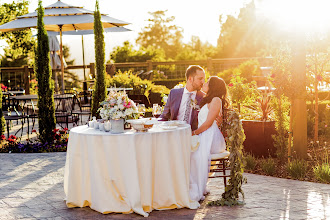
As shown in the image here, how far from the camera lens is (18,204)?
5.51 meters

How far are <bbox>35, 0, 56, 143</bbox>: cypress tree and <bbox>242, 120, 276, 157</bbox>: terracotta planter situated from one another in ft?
12.9

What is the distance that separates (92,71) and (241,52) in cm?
2118

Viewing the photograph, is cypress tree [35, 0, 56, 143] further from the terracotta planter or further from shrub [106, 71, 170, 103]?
the terracotta planter

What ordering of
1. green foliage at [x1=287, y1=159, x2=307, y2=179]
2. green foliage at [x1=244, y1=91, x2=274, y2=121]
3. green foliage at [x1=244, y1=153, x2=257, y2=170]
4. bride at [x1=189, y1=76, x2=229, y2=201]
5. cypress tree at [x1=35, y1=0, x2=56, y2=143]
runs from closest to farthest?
bride at [x1=189, y1=76, x2=229, y2=201] < green foliage at [x1=287, y1=159, x2=307, y2=179] < green foliage at [x1=244, y1=153, x2=257, y2=170] < green foliage at [x1=244, y1=91, x2=274, y2=121] < cypress tree at [x1=35, y1=0, x2=56, y2=143]

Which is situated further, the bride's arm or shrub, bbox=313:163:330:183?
shrub, bbox=313:163:330:183

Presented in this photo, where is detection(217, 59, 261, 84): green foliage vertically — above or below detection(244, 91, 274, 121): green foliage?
above

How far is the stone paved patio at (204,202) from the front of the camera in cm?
495

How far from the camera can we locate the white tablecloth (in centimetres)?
487

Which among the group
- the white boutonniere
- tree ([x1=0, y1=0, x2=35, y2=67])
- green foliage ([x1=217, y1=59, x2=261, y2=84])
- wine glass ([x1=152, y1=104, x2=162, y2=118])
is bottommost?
wine glass ([x1=152, y1=104, x2=162, y2=118])

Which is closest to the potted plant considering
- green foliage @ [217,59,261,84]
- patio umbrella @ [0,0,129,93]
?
patio umbrella @ [0,0,129,93]

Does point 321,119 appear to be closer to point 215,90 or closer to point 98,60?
point 98,60

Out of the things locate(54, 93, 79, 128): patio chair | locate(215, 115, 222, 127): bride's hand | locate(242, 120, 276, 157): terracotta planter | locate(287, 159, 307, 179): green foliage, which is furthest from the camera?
locate(54, 93, 79, 128): patio chair

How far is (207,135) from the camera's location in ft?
18.3

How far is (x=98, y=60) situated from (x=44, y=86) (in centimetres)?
115
